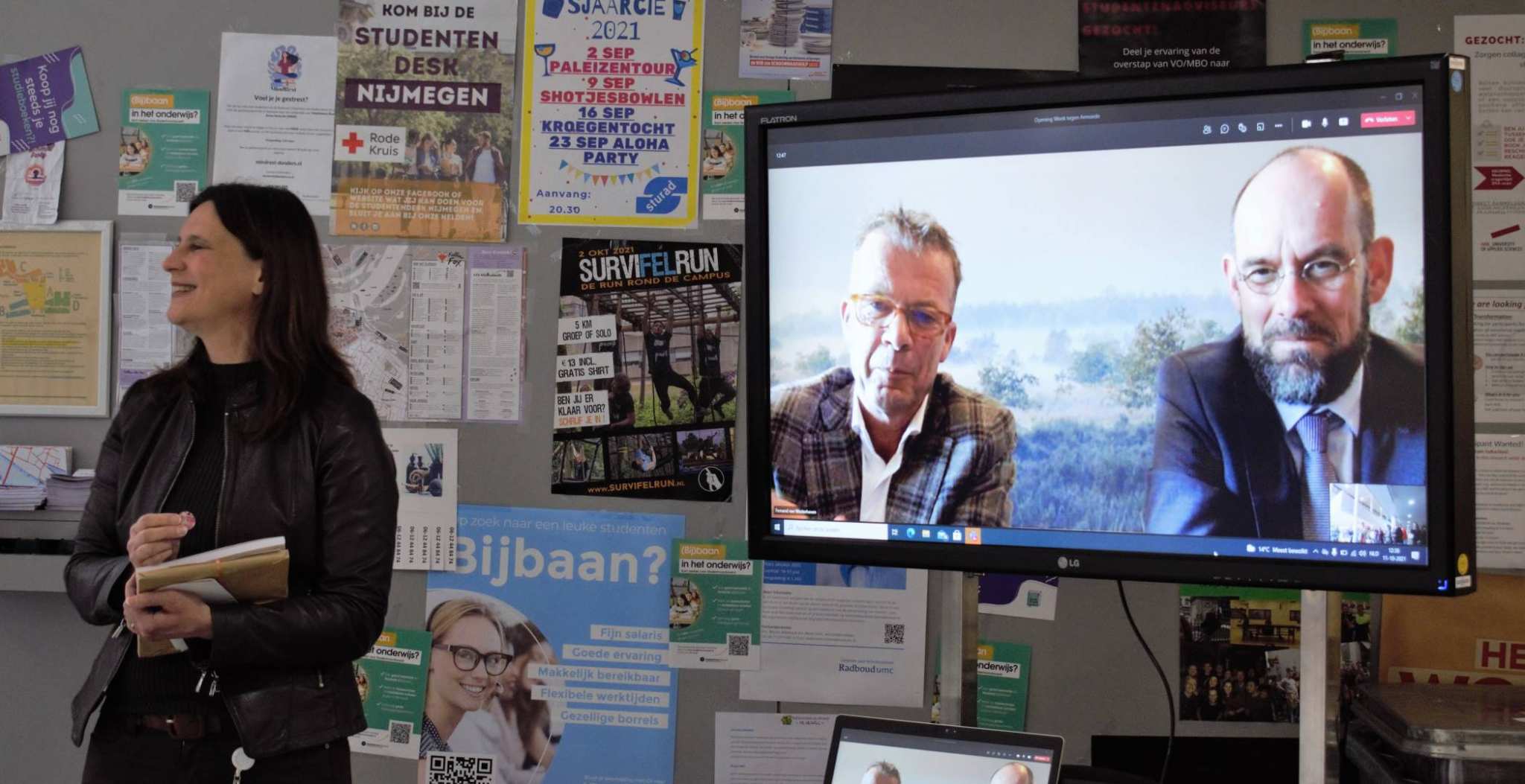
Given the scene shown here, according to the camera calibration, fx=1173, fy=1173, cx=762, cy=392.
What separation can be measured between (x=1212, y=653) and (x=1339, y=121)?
1.19 meters

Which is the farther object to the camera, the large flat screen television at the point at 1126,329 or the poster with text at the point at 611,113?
the poster with text at the point at 611,113

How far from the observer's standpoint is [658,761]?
2482 millimetres

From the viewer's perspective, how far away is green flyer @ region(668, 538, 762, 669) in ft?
8.11

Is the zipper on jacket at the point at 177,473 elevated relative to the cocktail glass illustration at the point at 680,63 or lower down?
lower down

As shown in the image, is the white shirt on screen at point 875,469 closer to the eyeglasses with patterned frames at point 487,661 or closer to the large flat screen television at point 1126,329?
the large flat screen television at point 1126,329

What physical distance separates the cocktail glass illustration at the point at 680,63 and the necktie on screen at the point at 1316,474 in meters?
1.49

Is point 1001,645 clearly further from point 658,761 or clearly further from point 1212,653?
point 658,761

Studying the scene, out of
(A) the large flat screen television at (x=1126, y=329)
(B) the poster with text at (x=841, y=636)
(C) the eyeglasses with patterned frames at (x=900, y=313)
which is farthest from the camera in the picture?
(B) the poster with text at (x=841, y=636)

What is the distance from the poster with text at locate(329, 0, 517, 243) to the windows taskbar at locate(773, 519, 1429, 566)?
3.73 feet

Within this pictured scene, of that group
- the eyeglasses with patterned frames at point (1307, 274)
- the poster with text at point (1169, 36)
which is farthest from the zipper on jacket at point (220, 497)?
the poster with text at point (1169, 36)

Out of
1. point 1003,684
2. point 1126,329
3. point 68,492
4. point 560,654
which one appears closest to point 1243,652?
point 1003,684

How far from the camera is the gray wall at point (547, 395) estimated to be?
7.86ft

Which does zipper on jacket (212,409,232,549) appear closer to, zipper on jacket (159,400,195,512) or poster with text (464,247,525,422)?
zipper on jacket (159,400,195,512)

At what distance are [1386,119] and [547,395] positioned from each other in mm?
1658
